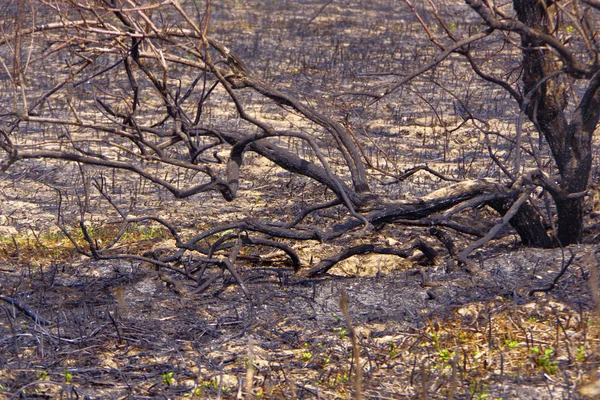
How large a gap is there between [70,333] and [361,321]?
4.61ft

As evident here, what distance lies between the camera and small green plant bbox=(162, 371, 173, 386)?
3.47 m

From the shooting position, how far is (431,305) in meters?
4.21

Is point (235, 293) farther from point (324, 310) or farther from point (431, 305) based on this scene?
point (431, 305)

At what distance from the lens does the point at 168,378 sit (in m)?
3.49

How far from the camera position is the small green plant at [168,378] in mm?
3469

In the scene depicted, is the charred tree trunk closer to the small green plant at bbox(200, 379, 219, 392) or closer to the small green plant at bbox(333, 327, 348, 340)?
the small green plant at bbox(333, 327, 348, 340)

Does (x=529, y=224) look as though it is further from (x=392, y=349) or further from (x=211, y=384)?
(x=211, y=384)

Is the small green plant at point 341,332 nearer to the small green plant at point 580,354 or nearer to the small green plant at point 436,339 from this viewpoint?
the small green plant at point 436,339

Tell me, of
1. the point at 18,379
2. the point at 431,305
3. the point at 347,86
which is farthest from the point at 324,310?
the point at 347,86

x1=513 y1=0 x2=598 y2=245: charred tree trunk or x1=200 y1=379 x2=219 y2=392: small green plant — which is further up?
x1=513 y1=0 x2=598 y2=245: charred tree trunk

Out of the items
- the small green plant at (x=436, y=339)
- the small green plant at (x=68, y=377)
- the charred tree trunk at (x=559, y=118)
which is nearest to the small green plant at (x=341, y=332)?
the small green plant at (x=436, y=339)

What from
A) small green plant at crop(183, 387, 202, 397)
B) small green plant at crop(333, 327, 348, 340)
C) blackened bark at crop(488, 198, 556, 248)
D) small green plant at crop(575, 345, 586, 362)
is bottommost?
small green plant at crop(183, 387, 202, 397)

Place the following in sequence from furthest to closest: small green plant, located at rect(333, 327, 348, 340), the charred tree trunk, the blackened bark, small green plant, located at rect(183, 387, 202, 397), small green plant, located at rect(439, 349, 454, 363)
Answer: the blackened bark < the charred tree trunk < small green plant, located at rect(333, 327, 348, 340) < small green plant, located at rect(439, 349, 454, 363) < small green plant, located at rect(183, 387, 202, 397)

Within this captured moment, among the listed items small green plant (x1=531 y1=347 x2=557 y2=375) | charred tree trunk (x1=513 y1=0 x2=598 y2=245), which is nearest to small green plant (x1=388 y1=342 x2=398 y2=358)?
small green plant (x1=531 y1=347 x2=557 y2=375)
